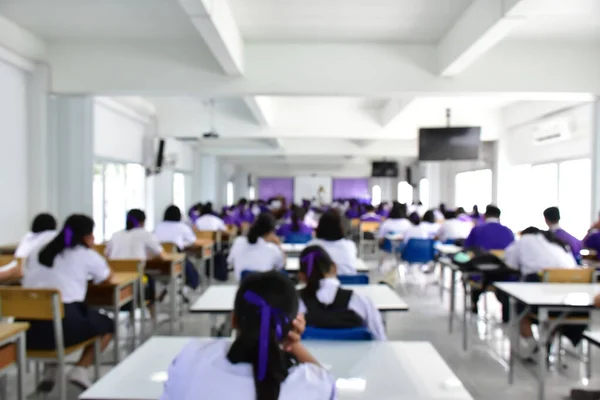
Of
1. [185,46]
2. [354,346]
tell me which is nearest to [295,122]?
→ [185,46]

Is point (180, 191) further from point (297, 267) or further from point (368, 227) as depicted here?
point (297, 267)

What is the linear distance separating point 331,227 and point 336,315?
1709mm

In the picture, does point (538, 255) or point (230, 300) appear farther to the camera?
point (538, 255)

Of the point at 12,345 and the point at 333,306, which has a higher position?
the point at 333,306

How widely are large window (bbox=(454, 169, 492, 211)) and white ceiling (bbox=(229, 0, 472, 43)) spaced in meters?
7.37

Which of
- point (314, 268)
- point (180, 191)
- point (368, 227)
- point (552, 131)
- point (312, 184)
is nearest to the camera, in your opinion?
point (314, 268)

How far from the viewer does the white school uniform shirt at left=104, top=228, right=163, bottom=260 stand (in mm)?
5324

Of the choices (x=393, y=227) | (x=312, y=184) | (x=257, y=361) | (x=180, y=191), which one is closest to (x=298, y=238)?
(x=393, y=227)

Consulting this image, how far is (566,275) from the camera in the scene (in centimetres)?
411

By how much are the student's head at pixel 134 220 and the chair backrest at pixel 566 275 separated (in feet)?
12.0

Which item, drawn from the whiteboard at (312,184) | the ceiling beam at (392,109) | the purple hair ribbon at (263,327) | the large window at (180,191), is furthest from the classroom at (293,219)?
the whiteboard at (312,184)

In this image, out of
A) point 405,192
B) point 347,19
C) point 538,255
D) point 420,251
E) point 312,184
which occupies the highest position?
point 347,19

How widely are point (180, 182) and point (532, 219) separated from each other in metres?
8.89

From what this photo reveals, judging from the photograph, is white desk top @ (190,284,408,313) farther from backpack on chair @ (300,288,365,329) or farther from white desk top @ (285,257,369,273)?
white desk top @ (285,257,369,273)
